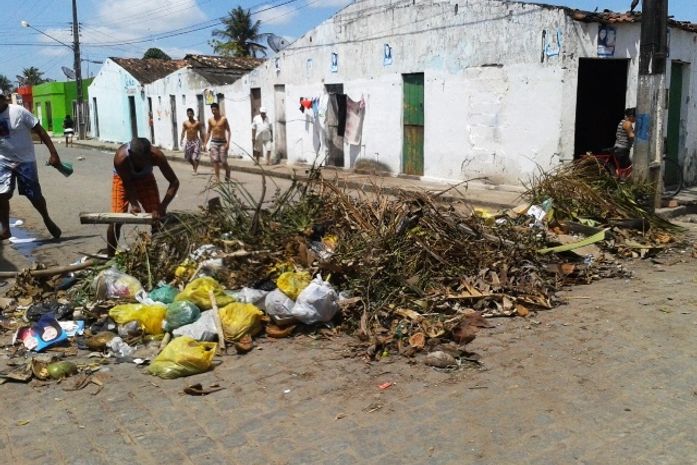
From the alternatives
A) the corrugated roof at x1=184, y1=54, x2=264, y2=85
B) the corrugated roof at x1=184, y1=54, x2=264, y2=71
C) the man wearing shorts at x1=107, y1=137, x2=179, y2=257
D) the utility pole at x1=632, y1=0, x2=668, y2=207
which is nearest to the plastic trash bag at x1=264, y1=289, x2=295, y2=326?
the man wearing shorts at x1=107, y1=137, x2=179, y2=257

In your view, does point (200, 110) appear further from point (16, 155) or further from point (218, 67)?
point (16, 155)

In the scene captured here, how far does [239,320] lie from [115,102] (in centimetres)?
3166

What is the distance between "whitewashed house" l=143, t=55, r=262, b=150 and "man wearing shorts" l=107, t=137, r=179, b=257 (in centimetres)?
1503

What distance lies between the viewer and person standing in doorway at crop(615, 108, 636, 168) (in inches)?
390

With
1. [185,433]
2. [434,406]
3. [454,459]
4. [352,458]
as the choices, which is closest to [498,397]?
[434,406]

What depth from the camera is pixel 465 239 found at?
5.54m

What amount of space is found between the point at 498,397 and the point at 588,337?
1.19m

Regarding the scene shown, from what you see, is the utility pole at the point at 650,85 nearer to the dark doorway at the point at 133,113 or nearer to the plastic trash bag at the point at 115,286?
the plastic trash bag at the point at 115,286

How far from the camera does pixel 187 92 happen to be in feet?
83.3

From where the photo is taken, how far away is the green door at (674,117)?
12086mm

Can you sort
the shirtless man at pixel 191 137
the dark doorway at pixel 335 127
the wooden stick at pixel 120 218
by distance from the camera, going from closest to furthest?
1. the wooden stick at pixel 120 218
2. the dark doorway at pixel 335 127
3. the shirtless man at pixel 191 137

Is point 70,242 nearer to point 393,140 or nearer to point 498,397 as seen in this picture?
point 498,397

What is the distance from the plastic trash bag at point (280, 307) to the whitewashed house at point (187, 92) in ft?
57.1

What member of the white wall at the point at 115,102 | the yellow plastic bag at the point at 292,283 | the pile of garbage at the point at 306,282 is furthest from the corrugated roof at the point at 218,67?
the yellow plastic bag at the point at 292,283
